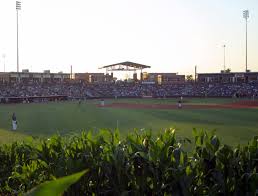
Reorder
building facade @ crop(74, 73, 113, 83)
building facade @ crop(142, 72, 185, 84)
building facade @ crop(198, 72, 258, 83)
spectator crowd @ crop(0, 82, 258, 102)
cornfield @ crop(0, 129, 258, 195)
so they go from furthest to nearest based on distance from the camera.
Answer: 1. building facade @ crop(74, 73, 113, 83)
2. building facade @ crop(142, 72, 185, 84)
3. building facade @ crop(198, 72, 258, 83)
4. spectator crowd @ crop(0, 82, 258, 102)
5. cornfield @ crop(0, 129, 258, 195)

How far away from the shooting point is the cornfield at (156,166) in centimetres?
541

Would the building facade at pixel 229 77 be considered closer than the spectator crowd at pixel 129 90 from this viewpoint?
No

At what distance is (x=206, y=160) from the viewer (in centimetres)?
572

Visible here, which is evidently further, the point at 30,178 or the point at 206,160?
the point at 30,178

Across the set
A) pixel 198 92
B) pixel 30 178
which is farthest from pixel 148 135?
pixel 198 92

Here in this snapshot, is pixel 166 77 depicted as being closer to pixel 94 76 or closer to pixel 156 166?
pixel 94 76

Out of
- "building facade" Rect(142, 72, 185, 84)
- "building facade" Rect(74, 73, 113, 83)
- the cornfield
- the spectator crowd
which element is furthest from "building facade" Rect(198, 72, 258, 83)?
the cornfield

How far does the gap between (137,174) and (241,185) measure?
1571mm

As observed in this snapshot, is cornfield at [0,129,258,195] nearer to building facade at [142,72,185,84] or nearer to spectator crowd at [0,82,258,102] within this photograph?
spectator crowd at [0,82,258,102]

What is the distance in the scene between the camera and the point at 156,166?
220 inches

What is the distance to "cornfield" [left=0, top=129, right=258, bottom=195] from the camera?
541 cm

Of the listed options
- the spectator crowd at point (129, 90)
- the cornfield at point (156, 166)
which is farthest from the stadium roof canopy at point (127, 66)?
the cornfield at point (156, 166)

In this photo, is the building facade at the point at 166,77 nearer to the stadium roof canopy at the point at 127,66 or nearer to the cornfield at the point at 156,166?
the stadium roof canopy at the point at 127,66

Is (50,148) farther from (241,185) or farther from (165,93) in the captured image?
(165,93)
